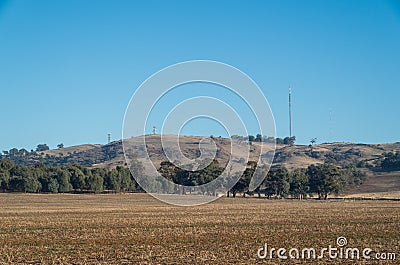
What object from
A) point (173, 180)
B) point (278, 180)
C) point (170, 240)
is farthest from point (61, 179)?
point (170, 240)

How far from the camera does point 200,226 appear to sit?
49594 mm

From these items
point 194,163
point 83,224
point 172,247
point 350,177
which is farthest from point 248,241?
point 350,177

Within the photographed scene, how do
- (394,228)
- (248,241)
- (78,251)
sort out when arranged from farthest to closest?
(394,228) → (248,241) → (78,251)

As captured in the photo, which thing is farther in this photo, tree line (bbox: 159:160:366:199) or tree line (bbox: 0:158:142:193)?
tree line (bbox: 0:158:142:193)

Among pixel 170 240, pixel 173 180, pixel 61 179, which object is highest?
pixel 173 180

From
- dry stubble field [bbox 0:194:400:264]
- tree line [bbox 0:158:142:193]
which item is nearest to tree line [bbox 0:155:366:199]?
tree line [bbox 0:158:142:193]

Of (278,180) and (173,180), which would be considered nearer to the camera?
(278,180)

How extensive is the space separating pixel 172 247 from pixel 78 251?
17.6 feet

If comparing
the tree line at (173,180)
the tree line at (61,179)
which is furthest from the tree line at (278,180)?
the tree line at (61,179)

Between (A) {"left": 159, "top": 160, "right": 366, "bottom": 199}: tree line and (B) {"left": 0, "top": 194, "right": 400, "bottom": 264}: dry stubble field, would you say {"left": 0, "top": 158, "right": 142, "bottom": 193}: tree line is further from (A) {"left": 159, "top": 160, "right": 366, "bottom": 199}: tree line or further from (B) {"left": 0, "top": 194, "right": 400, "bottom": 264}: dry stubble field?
(B) {"left": 0, "top": 194, "right": 400, "bottom": 264}: dry stubble field

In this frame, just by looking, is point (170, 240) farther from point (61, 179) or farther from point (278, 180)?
point (61, 179)

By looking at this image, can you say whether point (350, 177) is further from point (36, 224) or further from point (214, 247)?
point (214, 247)

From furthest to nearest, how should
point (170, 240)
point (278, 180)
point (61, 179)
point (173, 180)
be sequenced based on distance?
point (173, 180), point (61, 179), point (278, 180), point (170, 240)

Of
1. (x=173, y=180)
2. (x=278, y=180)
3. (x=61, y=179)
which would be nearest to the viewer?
(x=278, y=180)
